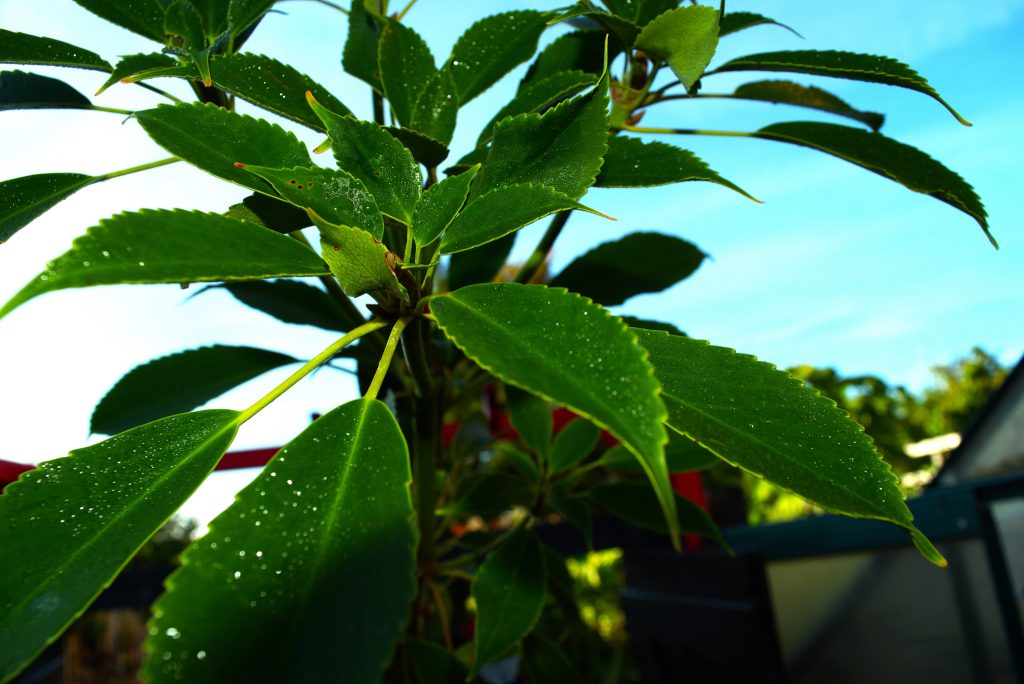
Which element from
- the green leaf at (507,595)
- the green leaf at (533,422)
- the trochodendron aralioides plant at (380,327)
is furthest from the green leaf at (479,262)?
the green leaf at (507,595)

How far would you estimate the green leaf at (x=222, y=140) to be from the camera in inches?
13.1

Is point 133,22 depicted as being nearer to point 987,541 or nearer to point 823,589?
point 987,541

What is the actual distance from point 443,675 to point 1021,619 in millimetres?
1037

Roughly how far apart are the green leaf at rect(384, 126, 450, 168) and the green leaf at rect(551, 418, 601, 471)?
305 mm

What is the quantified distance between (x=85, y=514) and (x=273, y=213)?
201 millimetres

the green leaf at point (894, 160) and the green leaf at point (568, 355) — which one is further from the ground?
the green leaf at point (894, 160)

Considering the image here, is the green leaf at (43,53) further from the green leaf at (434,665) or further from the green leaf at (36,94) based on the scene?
the green leaf at (434,665)

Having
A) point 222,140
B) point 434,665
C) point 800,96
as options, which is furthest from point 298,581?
point 800,96

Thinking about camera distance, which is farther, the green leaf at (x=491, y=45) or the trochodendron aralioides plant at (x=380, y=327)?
the green leaf at (x=491, y=45)


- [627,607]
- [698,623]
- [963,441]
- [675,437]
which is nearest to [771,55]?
[675,437]

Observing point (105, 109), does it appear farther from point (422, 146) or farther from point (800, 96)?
point (800, 96)

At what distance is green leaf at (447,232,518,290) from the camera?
583 mm

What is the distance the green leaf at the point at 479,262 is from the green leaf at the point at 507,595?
22 centimetres

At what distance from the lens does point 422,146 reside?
0.42 metres
